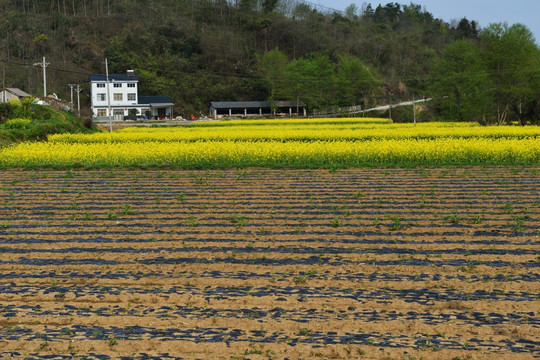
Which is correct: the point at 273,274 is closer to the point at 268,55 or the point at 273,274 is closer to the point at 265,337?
the point at 265,337

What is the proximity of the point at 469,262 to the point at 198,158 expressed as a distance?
13927mm

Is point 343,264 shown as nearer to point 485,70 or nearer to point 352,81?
point 485,70

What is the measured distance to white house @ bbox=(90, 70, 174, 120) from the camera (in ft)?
227

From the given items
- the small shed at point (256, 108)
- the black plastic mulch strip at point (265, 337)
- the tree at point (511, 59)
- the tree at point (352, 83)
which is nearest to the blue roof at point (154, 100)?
the small shed at point (256, 108)

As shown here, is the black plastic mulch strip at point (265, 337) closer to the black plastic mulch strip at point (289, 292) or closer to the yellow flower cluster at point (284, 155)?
the black plastic mulch strip at point (289, 292)

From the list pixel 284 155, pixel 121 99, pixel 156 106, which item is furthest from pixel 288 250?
pixel 121 99

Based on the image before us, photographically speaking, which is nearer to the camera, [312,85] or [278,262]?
[278,262]

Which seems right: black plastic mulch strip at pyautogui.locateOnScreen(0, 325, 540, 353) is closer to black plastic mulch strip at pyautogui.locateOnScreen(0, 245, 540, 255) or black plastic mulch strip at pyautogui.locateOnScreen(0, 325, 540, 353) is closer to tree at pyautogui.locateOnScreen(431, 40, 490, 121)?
black plastic mulch strip at pyautogui.locateOnScreen(0, 245, 540, 255)

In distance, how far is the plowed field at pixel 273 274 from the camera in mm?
5465

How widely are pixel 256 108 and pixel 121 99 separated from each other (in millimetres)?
19293

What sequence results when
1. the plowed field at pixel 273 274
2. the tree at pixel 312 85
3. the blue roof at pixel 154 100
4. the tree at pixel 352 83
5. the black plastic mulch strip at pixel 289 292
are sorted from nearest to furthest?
the plowed field at pixel 273 274, the black plastic mulch strip at pixel 289 292, the tree at pixel 352 83, the tree at pixel 312 85, the blue roof at pixel 154 100

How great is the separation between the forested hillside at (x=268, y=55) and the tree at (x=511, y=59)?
96mm

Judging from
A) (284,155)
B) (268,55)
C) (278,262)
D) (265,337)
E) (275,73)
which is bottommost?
(265,337)

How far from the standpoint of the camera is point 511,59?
48.1 meters
